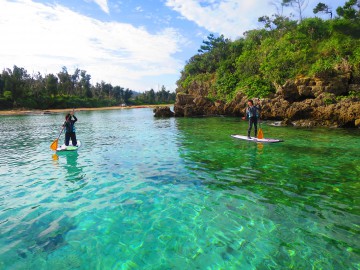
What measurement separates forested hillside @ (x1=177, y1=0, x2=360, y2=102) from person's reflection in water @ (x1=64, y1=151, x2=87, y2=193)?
2903 centimetres

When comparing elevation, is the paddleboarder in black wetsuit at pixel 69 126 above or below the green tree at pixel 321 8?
below

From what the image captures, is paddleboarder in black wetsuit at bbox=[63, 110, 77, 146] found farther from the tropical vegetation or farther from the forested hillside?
the tropical vegetation

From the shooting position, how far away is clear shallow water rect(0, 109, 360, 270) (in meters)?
4.97

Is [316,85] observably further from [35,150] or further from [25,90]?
[25,90]

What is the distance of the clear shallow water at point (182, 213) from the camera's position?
4.97m

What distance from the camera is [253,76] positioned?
1752 inches

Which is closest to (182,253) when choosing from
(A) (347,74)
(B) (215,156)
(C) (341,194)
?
(C) (341,194)

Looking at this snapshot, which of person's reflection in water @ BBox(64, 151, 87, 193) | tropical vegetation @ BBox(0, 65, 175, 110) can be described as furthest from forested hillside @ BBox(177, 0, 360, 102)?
tropical vegetation @ BBox(0, 65, 175, 110)

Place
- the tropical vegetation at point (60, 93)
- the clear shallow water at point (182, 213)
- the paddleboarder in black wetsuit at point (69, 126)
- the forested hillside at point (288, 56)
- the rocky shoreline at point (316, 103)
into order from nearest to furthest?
the clear shallow water at point (182, 213) < the paddleboarder in black wetsuit at point (69, 126) < the rocky shoreline at point (316, 103) < the forested hillside at point (288, 56) < the tropical vegetation at point (60, 93)

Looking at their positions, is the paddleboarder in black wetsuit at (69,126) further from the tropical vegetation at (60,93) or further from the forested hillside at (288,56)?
the tropical vegetation at (60,93)

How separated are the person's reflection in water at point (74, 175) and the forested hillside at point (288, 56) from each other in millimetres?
29030

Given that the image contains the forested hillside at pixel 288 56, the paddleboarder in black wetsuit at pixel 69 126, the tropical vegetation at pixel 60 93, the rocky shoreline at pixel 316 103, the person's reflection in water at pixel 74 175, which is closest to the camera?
the person's reflection in water at pixel 74 175

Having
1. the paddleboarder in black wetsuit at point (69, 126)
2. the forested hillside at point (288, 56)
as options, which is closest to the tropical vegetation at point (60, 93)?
the forested hillside at point (288, 56)

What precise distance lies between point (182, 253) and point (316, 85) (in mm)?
30055
